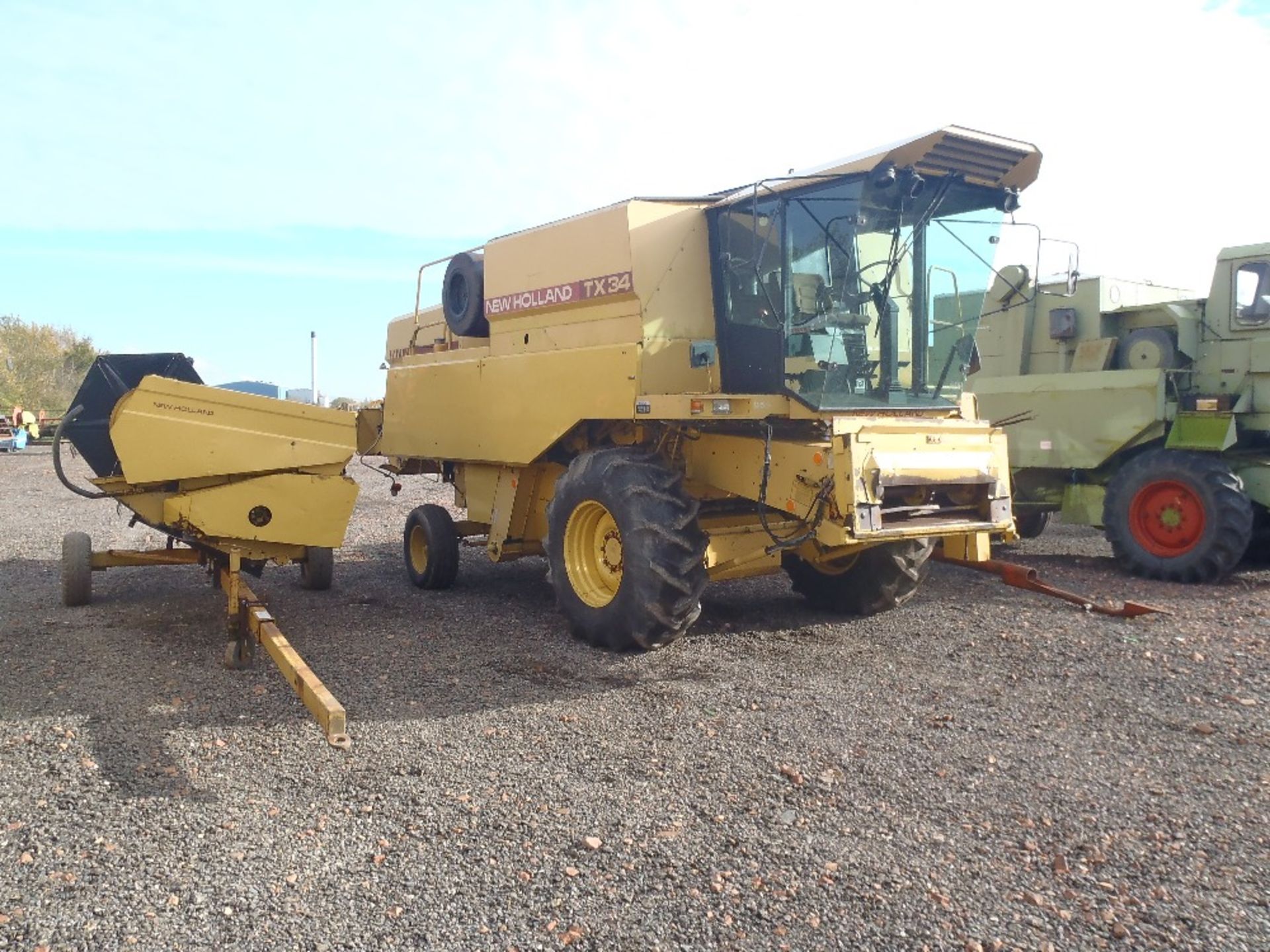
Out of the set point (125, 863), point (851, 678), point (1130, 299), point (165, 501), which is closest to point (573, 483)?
point (851, 678)

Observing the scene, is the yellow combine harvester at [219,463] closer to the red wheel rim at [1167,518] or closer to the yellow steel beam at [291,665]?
the yellow steel beam at [291,665]

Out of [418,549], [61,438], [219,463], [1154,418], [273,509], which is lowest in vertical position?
[418,549]

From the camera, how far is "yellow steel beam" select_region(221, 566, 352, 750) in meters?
3.98

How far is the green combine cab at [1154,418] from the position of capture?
29.5 feet

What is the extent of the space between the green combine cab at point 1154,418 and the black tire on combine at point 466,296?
13.8ft

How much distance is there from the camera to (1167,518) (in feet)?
30.3

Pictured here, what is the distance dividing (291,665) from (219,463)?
2265 millimetres

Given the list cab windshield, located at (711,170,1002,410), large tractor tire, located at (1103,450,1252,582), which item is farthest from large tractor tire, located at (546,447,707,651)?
large tractor tire, located at (1103,450,1252,582)

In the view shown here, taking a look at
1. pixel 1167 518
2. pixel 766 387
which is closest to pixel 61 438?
pixel 766 387

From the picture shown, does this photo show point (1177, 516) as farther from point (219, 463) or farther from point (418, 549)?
point (219, 463)

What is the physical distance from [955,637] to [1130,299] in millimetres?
5920

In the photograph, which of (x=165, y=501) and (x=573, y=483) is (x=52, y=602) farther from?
(x=573, y=483)

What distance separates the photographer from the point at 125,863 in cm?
342

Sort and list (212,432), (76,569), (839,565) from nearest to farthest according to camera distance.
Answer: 1. (212,432)
2. (839,565)
3. (76,569)
